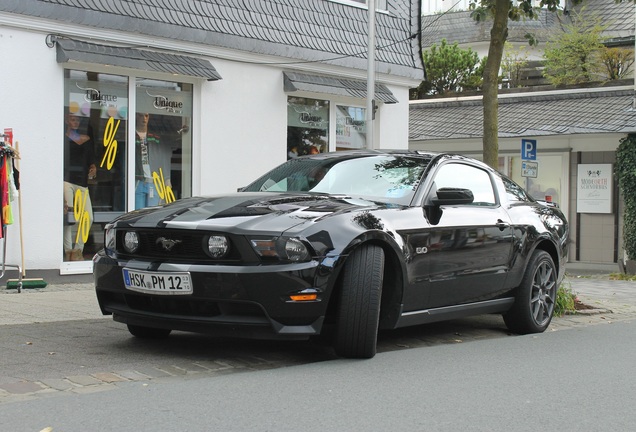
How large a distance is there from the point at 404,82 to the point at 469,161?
9.23 meters

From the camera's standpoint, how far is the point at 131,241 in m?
5.90

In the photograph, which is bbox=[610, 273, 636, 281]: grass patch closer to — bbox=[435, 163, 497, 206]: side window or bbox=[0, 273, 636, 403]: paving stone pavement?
bbox=[0, 273, 636, 403]: paving stone pavement

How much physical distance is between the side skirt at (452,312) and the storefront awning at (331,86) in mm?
7371

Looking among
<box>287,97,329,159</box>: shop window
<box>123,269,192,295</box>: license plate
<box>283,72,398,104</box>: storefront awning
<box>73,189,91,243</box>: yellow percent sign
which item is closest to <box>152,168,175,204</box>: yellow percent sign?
<box>73,189,91,243</box>: yellow percent sign

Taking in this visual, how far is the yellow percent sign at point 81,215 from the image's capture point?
11.5 metres

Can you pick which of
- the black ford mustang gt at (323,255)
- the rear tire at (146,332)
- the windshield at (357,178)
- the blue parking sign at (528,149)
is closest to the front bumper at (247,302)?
the black ford mustang gt at (323,255)

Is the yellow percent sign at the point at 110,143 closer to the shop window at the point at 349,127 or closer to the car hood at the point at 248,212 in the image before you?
the shop window at the point at 349,127

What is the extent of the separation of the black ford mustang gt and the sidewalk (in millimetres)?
1552

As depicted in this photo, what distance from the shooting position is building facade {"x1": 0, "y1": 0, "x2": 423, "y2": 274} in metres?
10.9

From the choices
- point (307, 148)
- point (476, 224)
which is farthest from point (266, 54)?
point (476, 224)

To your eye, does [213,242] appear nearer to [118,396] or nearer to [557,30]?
[118,396]

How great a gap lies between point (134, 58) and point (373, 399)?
809 cm

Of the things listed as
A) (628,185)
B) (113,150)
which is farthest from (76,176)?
(628,185)

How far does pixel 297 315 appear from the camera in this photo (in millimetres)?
5477
